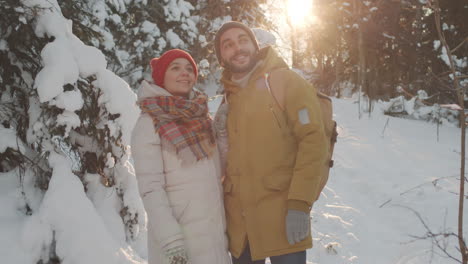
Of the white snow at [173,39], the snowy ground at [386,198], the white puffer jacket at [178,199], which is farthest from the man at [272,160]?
the white snow at [173,39]

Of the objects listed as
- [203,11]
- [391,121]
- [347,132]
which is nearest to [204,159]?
[203,11]

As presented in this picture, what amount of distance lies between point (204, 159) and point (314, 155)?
2.36 ft

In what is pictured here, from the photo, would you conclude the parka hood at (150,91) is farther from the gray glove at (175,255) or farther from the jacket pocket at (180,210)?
the gray glove at (175,255)

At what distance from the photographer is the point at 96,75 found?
2914 millimetres

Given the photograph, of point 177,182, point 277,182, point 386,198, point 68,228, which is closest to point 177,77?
point 177,182

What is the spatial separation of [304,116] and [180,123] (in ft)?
2.70

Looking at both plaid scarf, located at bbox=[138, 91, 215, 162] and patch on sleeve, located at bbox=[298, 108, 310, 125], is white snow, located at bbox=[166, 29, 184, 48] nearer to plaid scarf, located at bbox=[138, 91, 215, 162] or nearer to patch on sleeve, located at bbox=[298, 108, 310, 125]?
plaid scarf, located at bbox=[138, 91, 215, 162]

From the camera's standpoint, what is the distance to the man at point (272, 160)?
1852 millimetres

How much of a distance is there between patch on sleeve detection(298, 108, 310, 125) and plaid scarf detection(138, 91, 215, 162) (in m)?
0.66

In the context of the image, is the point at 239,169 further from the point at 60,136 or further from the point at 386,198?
the point at 386,198

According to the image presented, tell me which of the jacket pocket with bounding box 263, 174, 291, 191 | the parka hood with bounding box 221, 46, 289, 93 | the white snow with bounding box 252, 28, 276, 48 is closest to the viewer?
the jacket pocket with bounding box 263, 174, 291, 191

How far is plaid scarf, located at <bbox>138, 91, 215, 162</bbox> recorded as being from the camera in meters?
1.97

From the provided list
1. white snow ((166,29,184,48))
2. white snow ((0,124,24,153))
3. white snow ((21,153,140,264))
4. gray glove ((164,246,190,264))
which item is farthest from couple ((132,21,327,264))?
white snow ((166,29,184,48))

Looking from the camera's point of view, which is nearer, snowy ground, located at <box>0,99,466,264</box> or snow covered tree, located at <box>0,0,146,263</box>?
snow covered tree, located at <box>0,0,146,263</box>
